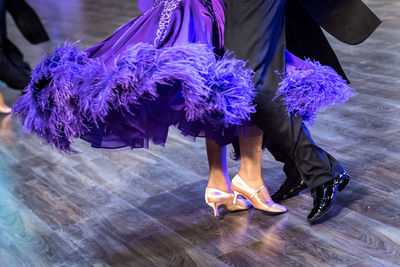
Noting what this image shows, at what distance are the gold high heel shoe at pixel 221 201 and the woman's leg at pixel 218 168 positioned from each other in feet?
0.07

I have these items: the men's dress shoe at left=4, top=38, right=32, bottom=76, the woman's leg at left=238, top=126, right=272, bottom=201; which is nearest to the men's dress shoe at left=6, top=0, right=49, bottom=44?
the men's dress shoe at left=4, top=38, right=32, bottom=76

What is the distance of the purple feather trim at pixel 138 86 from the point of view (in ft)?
6.40

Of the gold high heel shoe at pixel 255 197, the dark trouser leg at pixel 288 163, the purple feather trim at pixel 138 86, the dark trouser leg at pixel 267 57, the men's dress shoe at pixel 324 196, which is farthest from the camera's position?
the dark trouser leg at pixel 288 163

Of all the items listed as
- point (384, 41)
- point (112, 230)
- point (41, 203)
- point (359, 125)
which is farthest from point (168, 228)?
point (384, 41)

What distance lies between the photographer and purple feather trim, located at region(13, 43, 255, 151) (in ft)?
6.40

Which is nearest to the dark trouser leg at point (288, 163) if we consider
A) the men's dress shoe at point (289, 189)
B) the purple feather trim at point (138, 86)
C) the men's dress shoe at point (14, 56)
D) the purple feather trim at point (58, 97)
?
the men's dress shoe at point (289, 189)

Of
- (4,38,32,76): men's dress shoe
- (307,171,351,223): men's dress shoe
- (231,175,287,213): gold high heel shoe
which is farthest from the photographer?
(4,38,32,76): men's dress shoe

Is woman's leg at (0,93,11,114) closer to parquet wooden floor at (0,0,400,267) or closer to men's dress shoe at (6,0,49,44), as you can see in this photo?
parquet wooden floor at (0,0,400,267)

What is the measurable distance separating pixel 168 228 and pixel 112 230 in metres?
0.20

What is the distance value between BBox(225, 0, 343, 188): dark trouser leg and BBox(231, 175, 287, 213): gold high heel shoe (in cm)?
24

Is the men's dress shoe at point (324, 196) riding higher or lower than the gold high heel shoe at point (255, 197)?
higher

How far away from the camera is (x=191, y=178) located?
276cm

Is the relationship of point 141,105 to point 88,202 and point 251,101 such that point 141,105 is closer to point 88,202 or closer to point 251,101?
point 251,101

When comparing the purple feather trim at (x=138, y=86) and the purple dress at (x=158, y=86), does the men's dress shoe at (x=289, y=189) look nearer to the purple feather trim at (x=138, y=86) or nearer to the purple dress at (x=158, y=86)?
the purple dress at (x=158, y=86)
